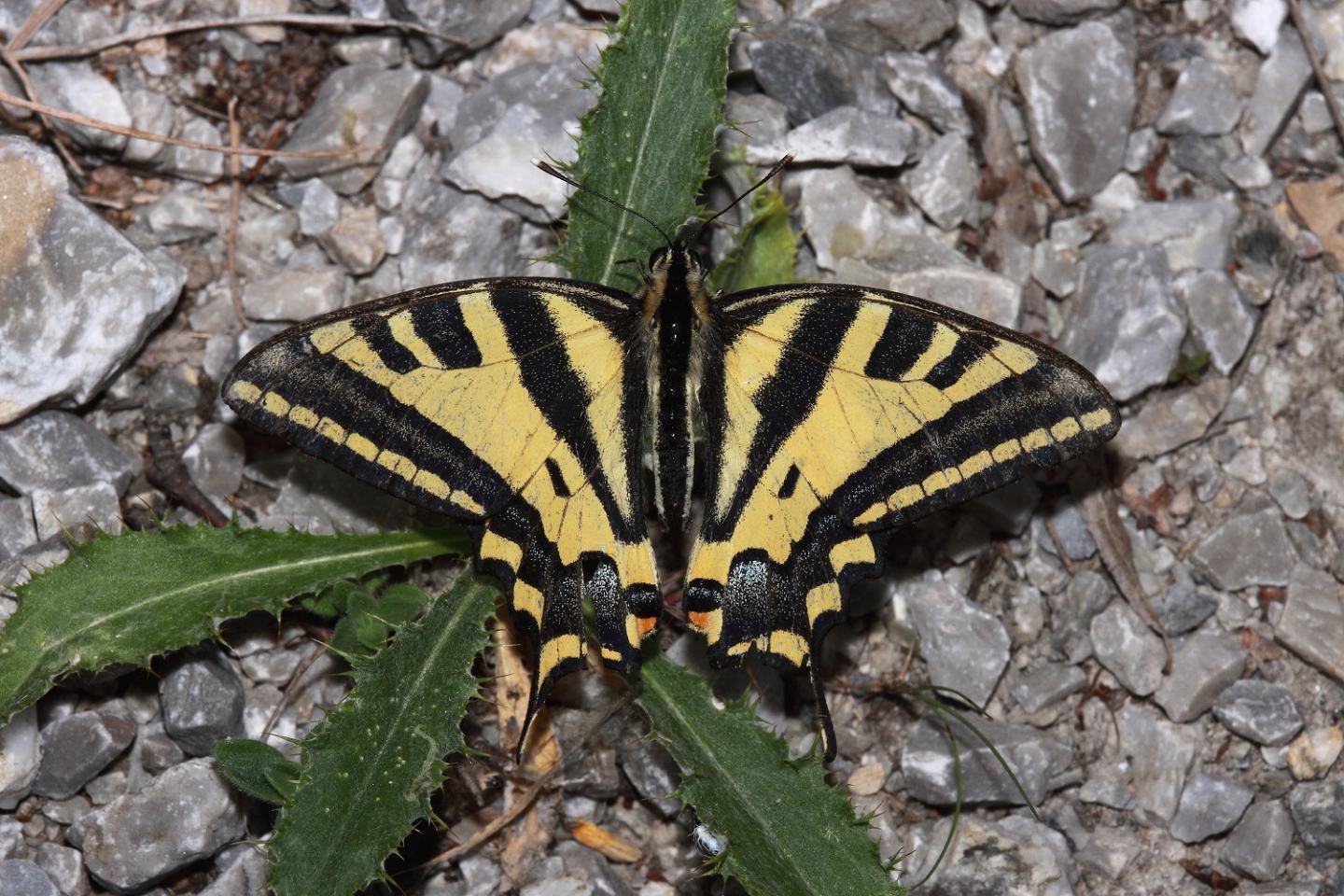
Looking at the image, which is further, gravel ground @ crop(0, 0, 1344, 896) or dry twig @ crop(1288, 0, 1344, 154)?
dry twig @ crop(1288, 0, 1344, 154)

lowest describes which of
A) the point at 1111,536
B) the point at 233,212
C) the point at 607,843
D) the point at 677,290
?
the point at 607,843

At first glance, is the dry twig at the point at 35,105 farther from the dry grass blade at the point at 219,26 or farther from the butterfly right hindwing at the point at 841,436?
the butterfly right hindwing at the point at 841,436

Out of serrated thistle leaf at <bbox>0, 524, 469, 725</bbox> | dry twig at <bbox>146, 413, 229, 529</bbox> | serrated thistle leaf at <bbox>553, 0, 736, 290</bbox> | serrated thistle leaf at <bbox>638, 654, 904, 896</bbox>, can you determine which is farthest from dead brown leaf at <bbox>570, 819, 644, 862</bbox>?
serrated thistle leaf at <bbox>553, 0, 736, 290</bbox>

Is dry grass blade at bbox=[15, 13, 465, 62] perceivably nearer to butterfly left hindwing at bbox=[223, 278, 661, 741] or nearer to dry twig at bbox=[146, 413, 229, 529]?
dry twig at bbox=[146, 413, 229, 529]

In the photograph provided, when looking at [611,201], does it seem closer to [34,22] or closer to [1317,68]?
[34,22]

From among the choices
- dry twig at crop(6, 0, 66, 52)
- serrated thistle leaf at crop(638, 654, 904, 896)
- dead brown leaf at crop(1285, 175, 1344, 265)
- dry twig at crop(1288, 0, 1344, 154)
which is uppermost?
dry twig at crop(1288, 0, 1344, 154)

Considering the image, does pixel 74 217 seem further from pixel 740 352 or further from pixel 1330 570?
pixel 1330 570

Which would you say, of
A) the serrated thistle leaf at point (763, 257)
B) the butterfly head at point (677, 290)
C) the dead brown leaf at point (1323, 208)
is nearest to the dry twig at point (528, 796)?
the butterfly head at point (677, 290)

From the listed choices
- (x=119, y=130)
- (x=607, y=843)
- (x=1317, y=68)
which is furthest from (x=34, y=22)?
(x=1317, y=68)
